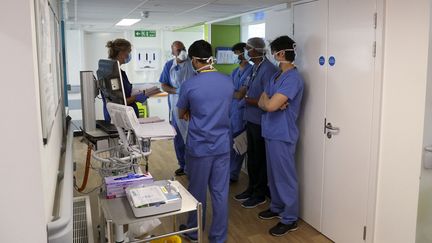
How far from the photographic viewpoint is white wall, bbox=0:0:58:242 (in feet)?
3.93

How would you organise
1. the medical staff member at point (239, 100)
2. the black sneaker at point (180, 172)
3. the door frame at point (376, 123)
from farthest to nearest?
the black sneaker at point (180, 172)
the medical staff member at point (239, 100)
the door frame at point (376, 123)

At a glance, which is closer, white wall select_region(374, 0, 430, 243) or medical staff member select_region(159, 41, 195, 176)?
white wall select_region(374, 0, 430, 243)

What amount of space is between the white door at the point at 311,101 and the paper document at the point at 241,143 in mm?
819

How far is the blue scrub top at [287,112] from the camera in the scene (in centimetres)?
305

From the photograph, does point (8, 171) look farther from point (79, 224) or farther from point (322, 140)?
point (322, 140)

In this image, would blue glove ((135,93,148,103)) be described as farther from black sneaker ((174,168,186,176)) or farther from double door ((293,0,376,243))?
black sneaker ((174,168,186,176))

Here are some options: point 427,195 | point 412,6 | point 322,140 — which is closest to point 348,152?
point 322,140

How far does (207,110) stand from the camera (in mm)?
2740

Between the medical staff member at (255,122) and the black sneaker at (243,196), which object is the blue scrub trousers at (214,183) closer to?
the medical staff member at (255,122)

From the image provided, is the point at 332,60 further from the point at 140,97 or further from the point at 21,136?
the point at 21,136

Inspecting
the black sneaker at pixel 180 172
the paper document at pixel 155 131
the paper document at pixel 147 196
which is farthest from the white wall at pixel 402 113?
the black sneaker at pixel 180 172

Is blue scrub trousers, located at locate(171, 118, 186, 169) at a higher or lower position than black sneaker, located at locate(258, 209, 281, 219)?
higher

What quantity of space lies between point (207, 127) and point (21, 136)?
163cm

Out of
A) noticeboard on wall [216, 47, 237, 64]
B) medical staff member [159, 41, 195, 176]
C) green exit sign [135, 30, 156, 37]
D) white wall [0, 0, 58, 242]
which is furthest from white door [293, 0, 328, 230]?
green exit sign [135, 30, 156, 37]
